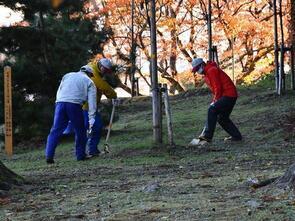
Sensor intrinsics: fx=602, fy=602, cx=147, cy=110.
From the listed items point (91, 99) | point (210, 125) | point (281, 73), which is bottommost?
point (210, 125)

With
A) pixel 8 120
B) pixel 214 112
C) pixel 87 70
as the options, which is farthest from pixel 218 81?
pixel 8 120

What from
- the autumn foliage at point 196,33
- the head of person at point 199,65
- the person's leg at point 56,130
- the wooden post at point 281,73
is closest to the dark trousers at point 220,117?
the head of person at point 199,65

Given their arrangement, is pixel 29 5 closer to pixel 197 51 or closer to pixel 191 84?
pixel 197 51

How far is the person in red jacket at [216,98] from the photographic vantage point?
34.6 ft

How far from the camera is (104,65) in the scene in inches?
396

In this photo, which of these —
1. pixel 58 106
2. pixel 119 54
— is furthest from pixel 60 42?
pixel 119 54

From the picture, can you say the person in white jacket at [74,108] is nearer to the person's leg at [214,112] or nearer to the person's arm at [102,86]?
the person's arm at [102,86]

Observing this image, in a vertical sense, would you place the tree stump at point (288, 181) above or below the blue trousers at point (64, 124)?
below

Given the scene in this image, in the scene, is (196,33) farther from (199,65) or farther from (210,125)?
(210,125)

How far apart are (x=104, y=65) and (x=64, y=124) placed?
123 cm

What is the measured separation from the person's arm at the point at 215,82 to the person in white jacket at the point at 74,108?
2.21 metres

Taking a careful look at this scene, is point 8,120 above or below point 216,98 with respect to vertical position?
below

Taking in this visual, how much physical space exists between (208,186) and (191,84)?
30.9 m

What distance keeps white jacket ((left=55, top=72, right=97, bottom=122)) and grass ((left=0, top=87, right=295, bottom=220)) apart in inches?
36.4
